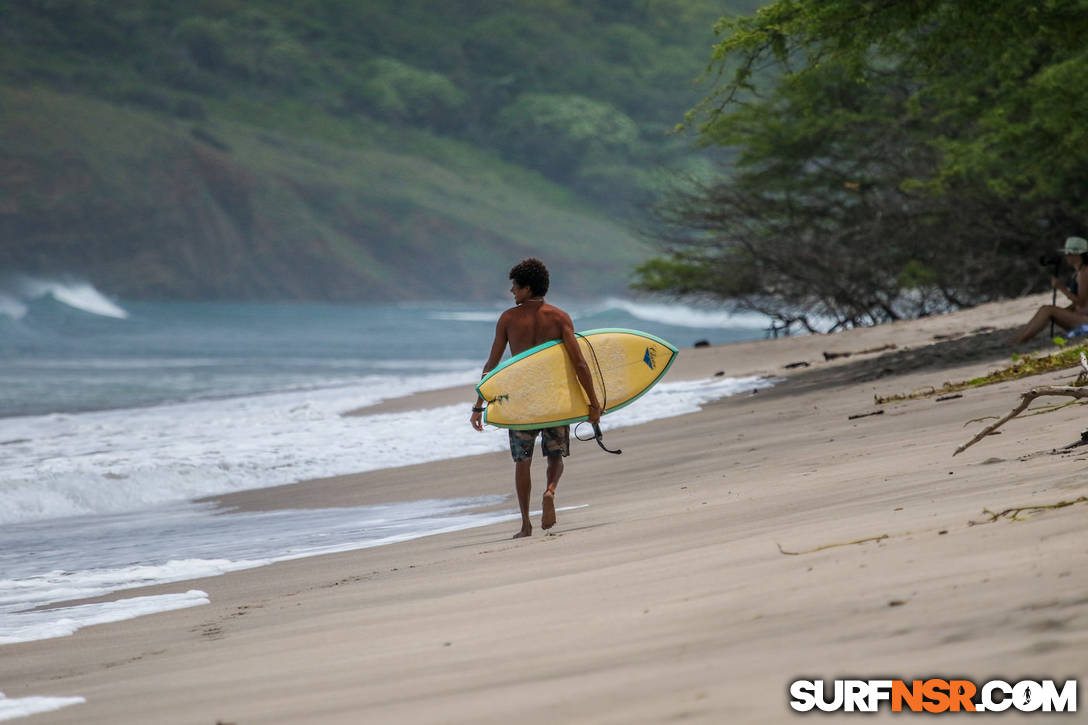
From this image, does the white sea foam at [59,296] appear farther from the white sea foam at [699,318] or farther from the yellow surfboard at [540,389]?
the yellow surfboard at [540,389]

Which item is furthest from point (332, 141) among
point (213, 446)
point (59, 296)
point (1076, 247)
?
point (1076, 247)

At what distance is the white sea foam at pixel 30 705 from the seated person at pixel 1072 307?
32.1 feet

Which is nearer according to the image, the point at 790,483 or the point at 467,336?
the point at 790,483

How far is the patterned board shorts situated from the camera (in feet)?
21.1

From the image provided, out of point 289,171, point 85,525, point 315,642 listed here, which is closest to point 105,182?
point 289,171

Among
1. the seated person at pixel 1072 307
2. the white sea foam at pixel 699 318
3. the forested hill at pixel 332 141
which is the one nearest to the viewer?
the seated person at pixel 1072 307

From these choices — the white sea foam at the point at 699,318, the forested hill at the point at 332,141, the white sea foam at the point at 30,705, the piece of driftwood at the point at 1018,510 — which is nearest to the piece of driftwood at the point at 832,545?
the piece of driftwood at the point at 1018,510

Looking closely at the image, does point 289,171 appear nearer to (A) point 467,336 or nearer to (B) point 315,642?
(A) point 467,336

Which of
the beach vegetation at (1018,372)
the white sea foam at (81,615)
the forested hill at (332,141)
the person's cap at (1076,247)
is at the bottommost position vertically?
the white sea foam at (81,615)

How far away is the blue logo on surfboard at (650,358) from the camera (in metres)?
7.30

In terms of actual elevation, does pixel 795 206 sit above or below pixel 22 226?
below

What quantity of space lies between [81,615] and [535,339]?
8.63 ft

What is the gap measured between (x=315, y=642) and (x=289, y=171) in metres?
97.2

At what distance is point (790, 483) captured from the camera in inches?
238
